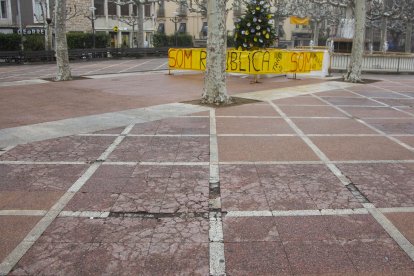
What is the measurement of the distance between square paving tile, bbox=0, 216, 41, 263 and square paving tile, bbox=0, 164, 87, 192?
0.93 m

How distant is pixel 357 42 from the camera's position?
1888 centimetres

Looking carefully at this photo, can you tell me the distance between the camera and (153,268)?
3.92 metres

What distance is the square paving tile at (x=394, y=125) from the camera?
966cm

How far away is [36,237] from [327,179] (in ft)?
13.1

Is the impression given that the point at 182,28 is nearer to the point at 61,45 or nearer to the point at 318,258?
the point at 61,45

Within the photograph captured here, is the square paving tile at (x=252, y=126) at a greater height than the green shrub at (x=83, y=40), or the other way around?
the green shrub at (x=83, y=40)

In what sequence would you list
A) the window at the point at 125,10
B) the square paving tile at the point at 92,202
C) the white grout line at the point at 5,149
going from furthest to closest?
1. the window at the point at 125,10
2. the white grout line at the point at 5,149
3. the square paving tile at the point at 92,202

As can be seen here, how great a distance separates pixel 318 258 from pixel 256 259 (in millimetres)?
597

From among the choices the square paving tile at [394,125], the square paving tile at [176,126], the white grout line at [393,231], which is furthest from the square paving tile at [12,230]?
the square paving tile at [394,125]

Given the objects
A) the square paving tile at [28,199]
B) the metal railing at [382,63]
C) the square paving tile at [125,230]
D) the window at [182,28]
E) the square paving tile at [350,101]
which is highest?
the window at [182,28]

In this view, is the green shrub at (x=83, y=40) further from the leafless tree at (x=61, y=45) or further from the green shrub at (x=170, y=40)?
the leafless tree at (x=61, y=45)

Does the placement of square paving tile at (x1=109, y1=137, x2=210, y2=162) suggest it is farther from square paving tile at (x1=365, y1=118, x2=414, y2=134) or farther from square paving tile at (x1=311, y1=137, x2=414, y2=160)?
square paving tile at (x1=365, y1=118, x2=414, y2=134)

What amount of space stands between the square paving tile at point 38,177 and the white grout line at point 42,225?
0.39 ft

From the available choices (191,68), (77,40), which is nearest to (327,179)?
(191,68)
